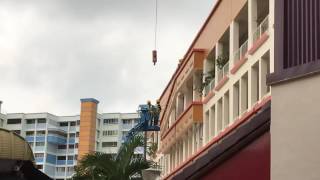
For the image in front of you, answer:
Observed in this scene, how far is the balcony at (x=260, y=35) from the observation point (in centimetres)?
2209

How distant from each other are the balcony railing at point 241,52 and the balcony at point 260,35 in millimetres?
1088

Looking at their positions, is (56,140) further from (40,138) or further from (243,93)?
(243,93)

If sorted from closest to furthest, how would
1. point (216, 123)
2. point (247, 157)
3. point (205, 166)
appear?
point (247, 157) → point (205, 166) → point (216, 123)

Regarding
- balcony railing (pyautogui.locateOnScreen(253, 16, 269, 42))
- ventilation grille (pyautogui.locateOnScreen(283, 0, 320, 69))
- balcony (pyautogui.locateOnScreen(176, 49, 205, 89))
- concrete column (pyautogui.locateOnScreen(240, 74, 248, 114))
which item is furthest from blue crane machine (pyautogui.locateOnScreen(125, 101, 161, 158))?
ventilation grille (pyautogui.locateOnScreen(283, 0, 320, 69))

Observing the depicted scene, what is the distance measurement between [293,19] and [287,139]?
1609 millimetres

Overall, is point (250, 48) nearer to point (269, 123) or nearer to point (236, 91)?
point (236, 91)

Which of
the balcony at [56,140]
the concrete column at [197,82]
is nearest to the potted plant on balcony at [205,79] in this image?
the concrete column at [197,82]

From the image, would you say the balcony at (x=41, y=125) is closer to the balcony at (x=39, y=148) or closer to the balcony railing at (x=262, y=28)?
the balcony at (x=39, y=148)

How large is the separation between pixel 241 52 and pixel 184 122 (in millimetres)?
9449

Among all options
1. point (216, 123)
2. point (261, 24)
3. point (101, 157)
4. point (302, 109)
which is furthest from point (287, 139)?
point (216, 123)

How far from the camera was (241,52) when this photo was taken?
84.9ft

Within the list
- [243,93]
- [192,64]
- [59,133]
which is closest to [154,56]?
[192,64]

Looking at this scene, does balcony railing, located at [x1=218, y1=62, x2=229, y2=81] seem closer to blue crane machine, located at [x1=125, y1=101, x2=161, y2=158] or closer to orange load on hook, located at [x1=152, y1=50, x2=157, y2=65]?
orange load on hook, located at [x1=152, y1=50, x2=157, y2=65]

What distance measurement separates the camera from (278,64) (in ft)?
25.2
